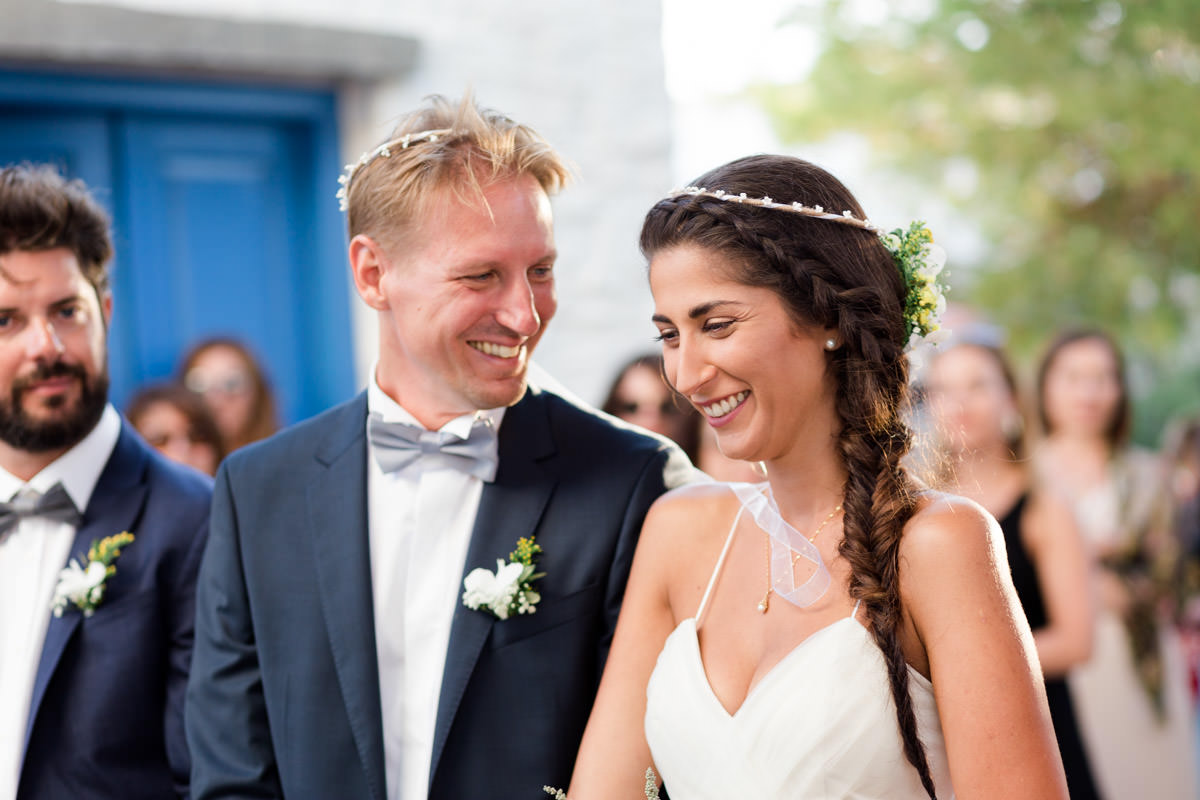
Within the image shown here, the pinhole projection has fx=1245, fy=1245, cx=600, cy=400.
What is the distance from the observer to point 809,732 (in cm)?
225

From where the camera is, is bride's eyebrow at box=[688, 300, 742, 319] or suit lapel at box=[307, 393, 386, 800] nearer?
bride's eyebrow at box=[688, 300, 742, 319]

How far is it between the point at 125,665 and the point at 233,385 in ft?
7.48

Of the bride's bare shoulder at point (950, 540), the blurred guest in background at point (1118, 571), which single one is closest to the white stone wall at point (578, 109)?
the blurred guest in background at point (1118, 571)

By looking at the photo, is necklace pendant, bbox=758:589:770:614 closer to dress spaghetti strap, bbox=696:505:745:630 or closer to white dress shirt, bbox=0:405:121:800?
dress spaghetti strap, bbox=696:505:745:630

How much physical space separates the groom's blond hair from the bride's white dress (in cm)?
116

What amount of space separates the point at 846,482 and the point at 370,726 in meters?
1.08

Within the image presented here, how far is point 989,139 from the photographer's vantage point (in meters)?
9.75

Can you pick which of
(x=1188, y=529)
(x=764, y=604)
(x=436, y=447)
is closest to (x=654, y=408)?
(x=436, y=447)

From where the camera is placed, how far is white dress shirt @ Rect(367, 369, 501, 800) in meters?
2.62

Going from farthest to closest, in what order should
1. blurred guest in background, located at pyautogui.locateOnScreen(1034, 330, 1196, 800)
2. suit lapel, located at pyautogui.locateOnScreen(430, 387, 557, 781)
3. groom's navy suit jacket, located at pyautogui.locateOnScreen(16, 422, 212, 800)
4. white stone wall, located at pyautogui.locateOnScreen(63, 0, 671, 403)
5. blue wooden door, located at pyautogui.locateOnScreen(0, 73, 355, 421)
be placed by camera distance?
blurred guest in background, located at pyautogui.locateOnScreen(1034, 330, 1196, 800), white stone wall, located at pyautogui.locateOnScreen(63, 0, 671, 403), blue wooden door, located at pyautogui.locateOnScreen(0, 73, 355, 421), groom's navy suit jacket, located at pyautogui.locateOnScreen(16, 422, 212, 800), suit lapel, located at pyautogui.locateOnScreen(430, 387, 557, 781)

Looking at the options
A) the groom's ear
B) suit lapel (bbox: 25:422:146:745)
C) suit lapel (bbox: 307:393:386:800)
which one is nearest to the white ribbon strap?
suit lapel (bbox: 307:393:386:800)

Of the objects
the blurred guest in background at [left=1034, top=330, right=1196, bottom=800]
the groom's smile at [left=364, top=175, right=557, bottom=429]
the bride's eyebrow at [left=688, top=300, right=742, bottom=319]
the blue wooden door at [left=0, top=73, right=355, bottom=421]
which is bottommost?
the blurred guest in background at [left=1034, top=330, right=1196, bottom=800]

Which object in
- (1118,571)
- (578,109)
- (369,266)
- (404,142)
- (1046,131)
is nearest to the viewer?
(404,142)

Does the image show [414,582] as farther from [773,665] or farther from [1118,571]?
[1118,571]
